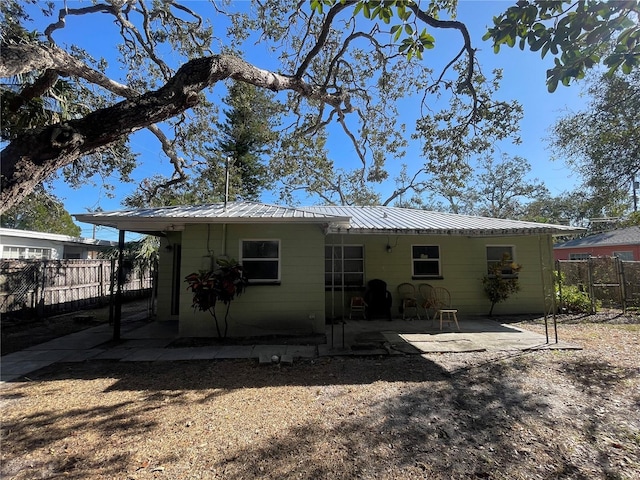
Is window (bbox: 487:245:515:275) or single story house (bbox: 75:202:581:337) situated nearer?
single story house (bbox: 75:202:581:337)

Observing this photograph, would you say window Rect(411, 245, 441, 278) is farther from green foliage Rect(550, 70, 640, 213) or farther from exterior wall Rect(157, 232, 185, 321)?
exterior wall Rect(157, 232, 185, 321)

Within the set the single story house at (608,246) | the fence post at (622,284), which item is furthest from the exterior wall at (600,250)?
the fence post at (622,284)

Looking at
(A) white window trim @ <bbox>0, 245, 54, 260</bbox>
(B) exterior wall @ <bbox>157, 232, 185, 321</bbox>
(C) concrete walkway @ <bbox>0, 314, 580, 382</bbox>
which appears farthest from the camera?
(A) white window trim @ <bbox>0, 245, 54, 260</bbox>

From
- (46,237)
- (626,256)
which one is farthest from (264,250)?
(626,256)

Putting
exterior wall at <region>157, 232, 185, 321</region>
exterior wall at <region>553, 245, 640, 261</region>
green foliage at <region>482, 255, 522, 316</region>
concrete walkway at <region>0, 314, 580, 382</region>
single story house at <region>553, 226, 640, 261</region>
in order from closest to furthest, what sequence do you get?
concrete walkway at <region>0, 314, 580, 382</region> < exterior wall at <region>157, 232, 185, 321</region> < green foliage at <region>482, 255, 522, 316</region> < exterior wall at <region>553, 245, 640, 261</region> < single story house at <region>553, 226, 640, 261</region>

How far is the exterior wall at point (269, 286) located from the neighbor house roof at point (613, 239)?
2078 centimetres

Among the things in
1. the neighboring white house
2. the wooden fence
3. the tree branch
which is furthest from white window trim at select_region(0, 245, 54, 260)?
the tree branch

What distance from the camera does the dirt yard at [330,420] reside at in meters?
2.69

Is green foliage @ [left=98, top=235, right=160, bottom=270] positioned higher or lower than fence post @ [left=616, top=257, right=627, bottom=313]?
higher

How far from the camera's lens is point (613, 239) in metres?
19.9

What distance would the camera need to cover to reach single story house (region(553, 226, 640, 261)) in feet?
61.7

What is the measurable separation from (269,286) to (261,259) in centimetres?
64

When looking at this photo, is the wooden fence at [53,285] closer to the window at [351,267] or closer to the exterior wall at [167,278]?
the exterior wall at [167,278]

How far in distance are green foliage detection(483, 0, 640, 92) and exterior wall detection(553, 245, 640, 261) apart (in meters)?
21.4
